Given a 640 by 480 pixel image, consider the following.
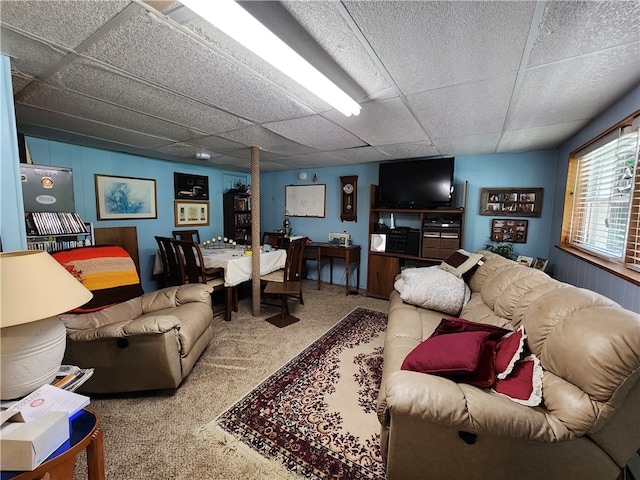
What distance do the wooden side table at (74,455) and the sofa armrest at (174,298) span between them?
1.37 metres

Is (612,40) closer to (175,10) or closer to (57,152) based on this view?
(175,10)

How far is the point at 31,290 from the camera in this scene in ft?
3.27

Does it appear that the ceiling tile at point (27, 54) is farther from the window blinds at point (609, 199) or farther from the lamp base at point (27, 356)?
the window blinds at point (609, 199)

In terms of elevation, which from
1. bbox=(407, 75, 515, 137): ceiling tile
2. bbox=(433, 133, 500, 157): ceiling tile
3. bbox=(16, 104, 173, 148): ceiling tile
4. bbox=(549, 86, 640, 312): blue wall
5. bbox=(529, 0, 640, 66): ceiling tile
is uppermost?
bbox=(433, 133, 500, 157): ceiling tile

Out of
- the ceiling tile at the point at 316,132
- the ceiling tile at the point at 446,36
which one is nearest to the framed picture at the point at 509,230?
the ceiling tile at the point at 316,132

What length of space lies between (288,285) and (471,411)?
8.35 ft

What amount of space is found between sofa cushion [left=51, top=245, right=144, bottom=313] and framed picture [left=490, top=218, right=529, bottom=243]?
4420 millimetres

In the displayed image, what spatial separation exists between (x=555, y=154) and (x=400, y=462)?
13.0 ft

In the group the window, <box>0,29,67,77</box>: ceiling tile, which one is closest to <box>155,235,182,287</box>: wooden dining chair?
<box>0,29,67,77</box>: ceiling tile

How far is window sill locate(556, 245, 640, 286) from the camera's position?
1.57 meters

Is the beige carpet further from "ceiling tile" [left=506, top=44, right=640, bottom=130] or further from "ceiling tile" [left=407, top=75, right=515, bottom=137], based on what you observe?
"ceiling tile" [left=506, top=44, right=640, bottom=130]

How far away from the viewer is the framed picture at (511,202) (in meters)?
3.36

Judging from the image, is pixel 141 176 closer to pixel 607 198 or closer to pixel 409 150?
pixel 409 150

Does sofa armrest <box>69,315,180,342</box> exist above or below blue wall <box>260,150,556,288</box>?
below
